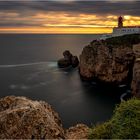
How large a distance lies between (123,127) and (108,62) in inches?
2704

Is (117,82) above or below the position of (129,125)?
below

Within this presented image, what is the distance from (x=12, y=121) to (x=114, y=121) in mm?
6470

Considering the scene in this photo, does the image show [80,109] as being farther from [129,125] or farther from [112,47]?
[129,125]

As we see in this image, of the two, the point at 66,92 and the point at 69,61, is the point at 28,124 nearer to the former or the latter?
the point at 66,92

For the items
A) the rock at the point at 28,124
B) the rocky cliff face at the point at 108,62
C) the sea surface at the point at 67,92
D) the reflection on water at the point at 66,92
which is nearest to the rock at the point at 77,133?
the rock at the point at 28,124

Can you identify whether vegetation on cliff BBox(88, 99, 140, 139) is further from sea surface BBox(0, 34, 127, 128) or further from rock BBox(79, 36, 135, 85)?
rock BBox(79, 36, 135, 85)

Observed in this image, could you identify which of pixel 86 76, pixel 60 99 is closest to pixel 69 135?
pixel 60 99

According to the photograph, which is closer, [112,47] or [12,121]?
[12,121]

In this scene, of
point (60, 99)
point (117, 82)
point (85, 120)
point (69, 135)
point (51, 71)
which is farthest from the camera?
point (51, 71)

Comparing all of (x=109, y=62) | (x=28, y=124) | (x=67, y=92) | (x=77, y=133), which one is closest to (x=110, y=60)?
(x=109, y=62)

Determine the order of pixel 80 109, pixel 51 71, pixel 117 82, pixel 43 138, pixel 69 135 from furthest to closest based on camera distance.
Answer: pixel 51 71
pixel 117 82
pixel 80 109
pixel 69 135
pixel 43 138

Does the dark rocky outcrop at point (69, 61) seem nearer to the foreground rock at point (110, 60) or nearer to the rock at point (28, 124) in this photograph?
the foreground rock at point (110, 60)

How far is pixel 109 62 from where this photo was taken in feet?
284

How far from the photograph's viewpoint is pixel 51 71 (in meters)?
115
